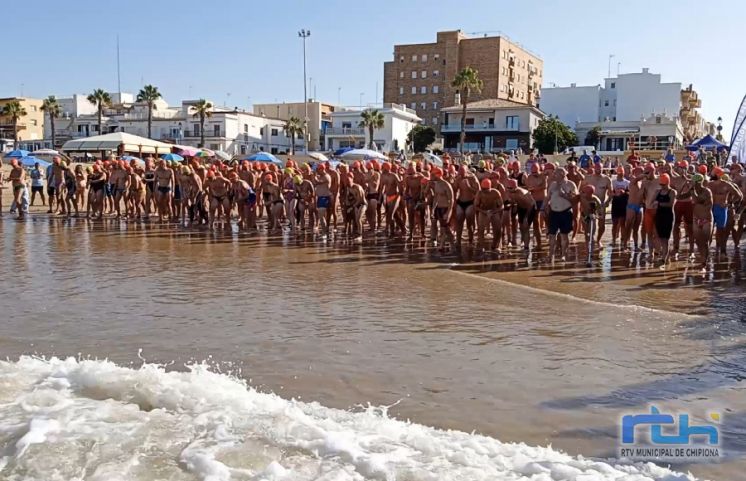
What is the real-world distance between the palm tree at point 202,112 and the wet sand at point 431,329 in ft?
176

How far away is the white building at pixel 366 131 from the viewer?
6744 centimetres

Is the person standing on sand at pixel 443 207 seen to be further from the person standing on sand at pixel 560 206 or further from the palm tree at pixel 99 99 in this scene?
the palm tree at pixel 99 99

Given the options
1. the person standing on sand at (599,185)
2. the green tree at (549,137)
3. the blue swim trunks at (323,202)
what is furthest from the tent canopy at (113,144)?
the green tree at (549,137)

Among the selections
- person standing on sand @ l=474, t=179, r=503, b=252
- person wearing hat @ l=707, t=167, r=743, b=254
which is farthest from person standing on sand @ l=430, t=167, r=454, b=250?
person wearing hat @ l=707, t=167, r=743, b=254

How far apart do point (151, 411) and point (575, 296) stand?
5.90 m

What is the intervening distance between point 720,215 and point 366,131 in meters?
56.3

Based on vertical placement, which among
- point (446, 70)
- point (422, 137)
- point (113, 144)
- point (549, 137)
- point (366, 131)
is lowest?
point (113, 144)

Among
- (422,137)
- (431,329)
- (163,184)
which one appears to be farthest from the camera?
(422,137)

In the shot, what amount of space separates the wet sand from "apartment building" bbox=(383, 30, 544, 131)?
73.7 metres

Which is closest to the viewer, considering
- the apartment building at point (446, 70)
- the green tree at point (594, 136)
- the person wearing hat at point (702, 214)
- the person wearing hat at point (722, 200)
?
the person wearing hat at point (702, 214)

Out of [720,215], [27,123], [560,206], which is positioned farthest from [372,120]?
[560,206]

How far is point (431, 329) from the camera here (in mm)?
7164

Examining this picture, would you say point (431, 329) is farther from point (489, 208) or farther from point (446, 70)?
point (446, 70)

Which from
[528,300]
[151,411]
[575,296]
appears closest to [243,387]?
[151,411]
